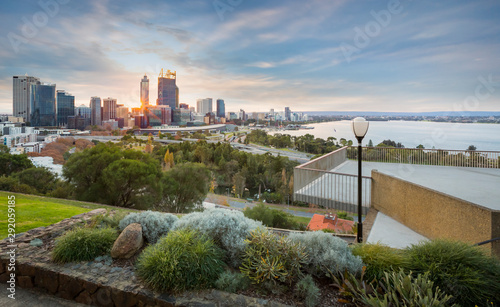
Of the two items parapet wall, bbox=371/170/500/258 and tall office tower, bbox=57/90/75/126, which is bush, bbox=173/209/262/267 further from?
tall office tower, bbox=57/90/75/126

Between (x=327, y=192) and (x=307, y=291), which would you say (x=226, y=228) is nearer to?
(x=307, y=291)

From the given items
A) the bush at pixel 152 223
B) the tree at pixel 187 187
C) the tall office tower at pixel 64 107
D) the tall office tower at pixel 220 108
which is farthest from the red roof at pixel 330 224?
the tall office tower at pixel 220 108

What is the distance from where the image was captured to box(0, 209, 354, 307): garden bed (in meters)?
2.49

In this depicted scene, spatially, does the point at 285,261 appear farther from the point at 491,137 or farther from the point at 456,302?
the point at 491,137

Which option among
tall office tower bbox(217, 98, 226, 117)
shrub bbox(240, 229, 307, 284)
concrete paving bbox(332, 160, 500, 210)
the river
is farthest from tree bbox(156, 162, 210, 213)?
tall office tower bbox(217, 98, 226, 117)

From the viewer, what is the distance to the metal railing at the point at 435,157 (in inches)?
364

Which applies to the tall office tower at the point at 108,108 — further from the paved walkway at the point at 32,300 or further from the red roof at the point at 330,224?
the paved walkway at the point at 32,300

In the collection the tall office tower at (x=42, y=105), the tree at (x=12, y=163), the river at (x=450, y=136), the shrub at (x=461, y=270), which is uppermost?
the tall office tower at (x=42, y=105)

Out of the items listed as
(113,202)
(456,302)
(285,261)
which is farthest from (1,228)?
(113,202)

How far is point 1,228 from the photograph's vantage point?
16.4 feet

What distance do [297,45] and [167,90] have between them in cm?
4563

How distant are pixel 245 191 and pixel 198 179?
78.5 feet

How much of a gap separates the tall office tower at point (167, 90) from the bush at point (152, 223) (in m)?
58.6

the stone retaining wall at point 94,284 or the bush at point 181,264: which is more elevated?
the bush at point 181,264
